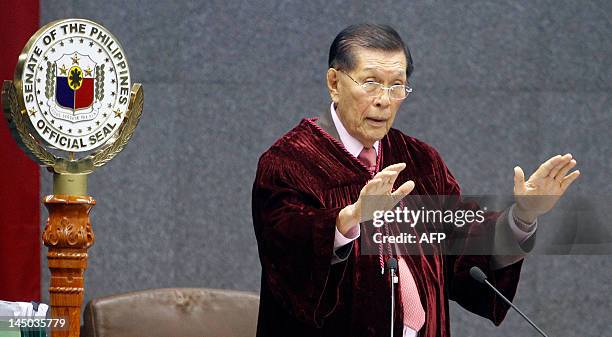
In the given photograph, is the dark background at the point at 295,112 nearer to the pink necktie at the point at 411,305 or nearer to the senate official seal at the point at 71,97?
the senate official seal at the point at 71,97

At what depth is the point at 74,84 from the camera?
8.72ft

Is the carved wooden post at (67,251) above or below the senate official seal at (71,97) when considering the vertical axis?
below

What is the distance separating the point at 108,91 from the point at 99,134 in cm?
10

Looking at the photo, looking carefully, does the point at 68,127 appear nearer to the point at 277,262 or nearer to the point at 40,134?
the point at 40,134

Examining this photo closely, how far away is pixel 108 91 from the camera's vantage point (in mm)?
2738

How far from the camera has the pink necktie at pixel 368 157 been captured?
292 centimetres

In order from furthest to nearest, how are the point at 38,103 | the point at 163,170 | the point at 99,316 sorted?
1. the point at 163,170
2. the point at 99,316
3. the point at 38,103

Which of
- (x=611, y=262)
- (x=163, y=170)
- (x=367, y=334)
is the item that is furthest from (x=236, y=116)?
(x=367, y=334)

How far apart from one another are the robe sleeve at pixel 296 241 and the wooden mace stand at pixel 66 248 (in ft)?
1.36

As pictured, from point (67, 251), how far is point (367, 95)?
2.56 ft

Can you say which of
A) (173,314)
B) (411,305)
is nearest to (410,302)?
(411,305)
